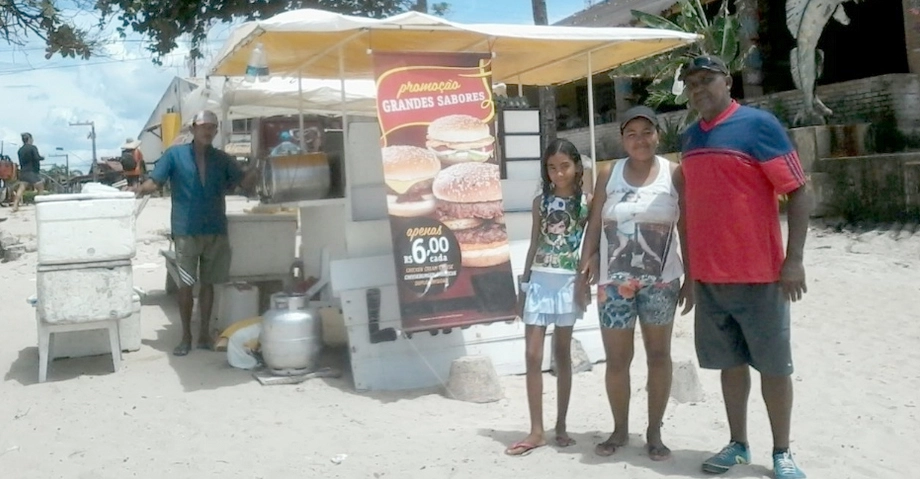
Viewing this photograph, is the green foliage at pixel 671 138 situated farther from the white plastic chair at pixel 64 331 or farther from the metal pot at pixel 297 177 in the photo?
the white plastic chair at pixel 64 331

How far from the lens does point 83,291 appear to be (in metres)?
5.71

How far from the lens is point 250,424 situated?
487 cm

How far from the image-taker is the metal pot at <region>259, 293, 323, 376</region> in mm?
5660

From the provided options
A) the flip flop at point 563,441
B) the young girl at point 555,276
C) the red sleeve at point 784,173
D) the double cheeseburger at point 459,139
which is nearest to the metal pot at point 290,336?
the double cheeseburger at point 459,139

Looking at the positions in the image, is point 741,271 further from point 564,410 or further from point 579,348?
point 579,348

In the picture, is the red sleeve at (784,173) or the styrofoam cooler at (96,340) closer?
the red sleeve at (784,173)

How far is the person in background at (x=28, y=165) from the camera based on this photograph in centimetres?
1598

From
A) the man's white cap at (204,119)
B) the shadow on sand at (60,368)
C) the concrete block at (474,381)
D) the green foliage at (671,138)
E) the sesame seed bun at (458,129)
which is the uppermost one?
the green foliage at (671,138)

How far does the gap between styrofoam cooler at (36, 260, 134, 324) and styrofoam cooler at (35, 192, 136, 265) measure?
0.06 meters

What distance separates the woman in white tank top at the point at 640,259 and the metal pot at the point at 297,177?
2.64 metres

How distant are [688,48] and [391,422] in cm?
1014

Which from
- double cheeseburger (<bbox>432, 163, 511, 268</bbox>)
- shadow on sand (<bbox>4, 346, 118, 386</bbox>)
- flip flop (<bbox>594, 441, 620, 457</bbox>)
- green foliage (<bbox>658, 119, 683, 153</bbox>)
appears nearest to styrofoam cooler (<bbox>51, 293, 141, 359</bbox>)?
shadow on sand (<bbox>4, 346, 118, 386</bbox>)

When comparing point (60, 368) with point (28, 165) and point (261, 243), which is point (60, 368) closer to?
point (261, 243)

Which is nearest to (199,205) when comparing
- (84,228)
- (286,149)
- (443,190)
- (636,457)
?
(286,149)
